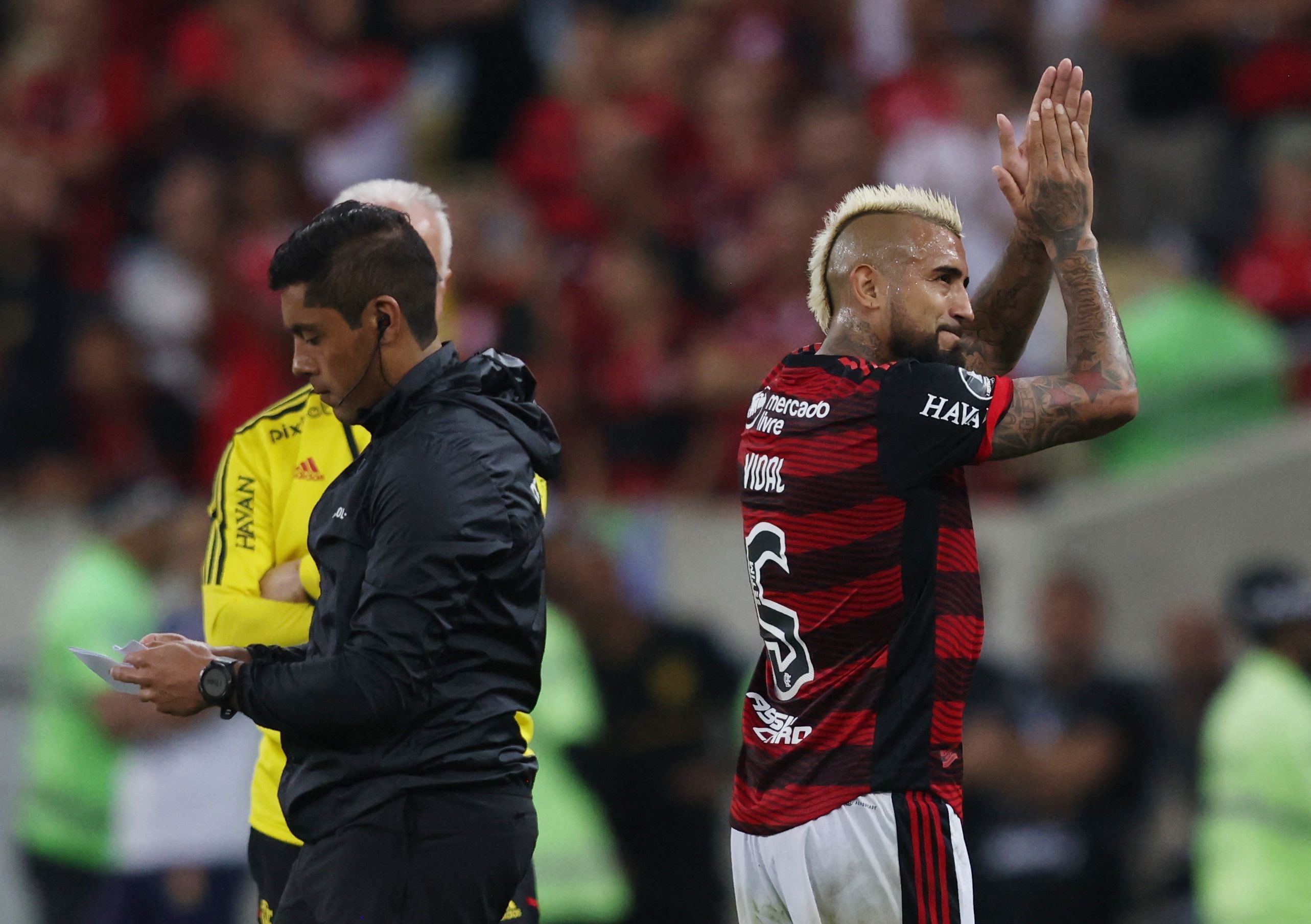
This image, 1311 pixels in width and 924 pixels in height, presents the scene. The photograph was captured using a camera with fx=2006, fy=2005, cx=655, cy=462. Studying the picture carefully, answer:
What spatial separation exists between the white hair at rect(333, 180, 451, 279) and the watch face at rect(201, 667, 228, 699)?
137 cm

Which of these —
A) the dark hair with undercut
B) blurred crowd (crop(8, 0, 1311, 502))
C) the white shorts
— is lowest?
the white shorts

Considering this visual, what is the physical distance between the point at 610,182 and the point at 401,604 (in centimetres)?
696

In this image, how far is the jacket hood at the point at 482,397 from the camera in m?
3.91

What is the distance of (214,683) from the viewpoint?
3727 millimetres

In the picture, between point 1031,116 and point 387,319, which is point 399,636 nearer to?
point 387,319

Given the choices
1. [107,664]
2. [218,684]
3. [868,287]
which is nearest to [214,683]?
[218,684]

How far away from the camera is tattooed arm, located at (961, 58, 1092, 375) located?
429cm

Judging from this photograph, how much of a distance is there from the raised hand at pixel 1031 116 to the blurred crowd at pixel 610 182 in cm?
469

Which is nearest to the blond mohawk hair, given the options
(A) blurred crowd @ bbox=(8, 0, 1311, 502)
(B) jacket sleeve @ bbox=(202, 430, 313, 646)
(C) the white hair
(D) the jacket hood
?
(D) the jacket hood

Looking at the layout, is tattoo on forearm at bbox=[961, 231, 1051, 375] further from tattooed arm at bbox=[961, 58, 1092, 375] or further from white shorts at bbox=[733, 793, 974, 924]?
white shorts at bbox=[733, 793, 974, 924]

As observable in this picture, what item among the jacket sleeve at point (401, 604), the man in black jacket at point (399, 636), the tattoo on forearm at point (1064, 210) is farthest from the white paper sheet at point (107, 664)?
the tattoo on forearm at point (1064, 210)

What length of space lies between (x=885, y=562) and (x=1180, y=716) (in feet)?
15.4

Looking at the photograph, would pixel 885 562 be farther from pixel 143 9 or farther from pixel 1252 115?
pixel 143 9

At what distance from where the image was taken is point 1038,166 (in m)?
4.21
